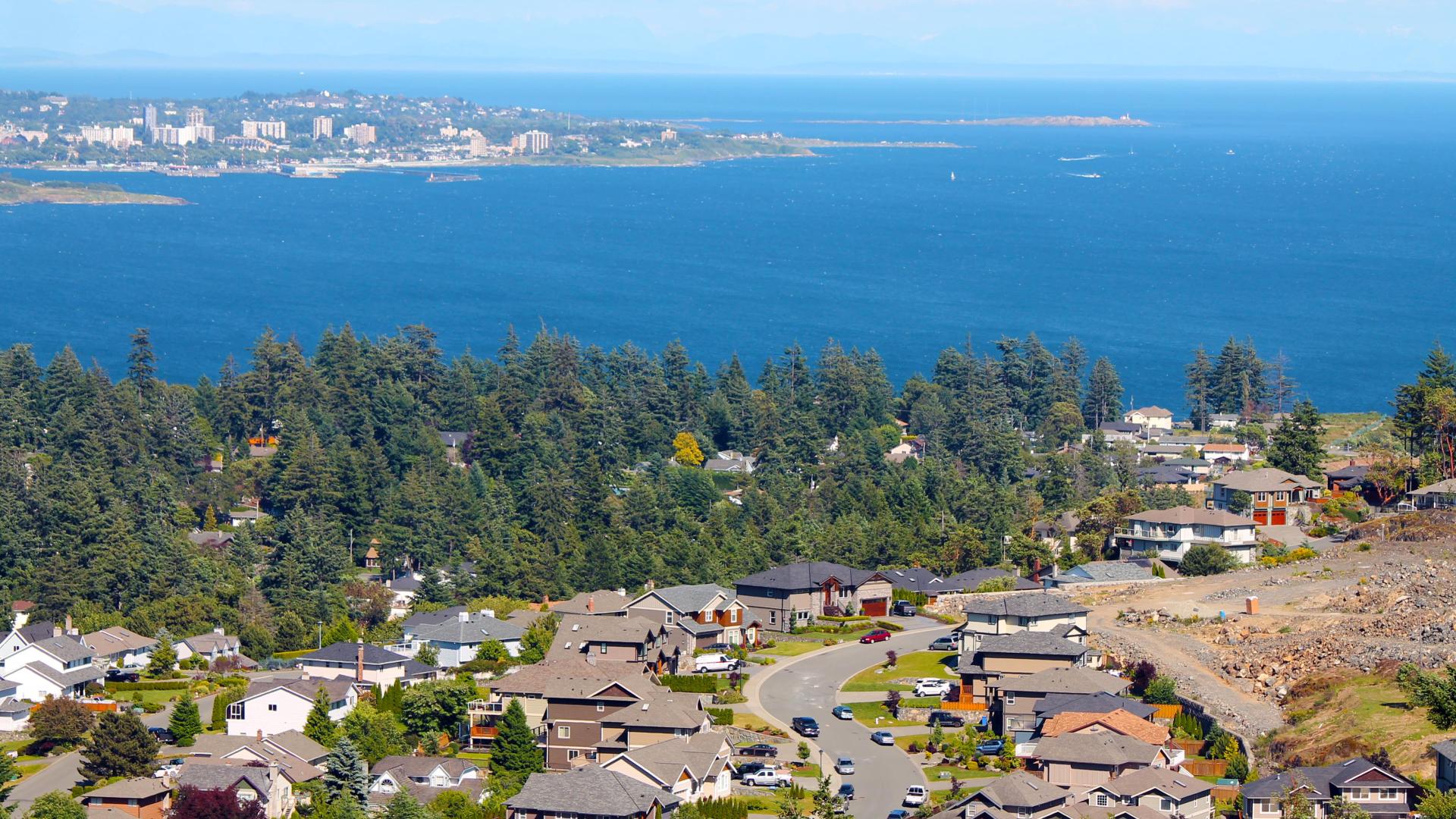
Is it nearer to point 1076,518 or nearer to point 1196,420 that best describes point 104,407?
point 1076,518

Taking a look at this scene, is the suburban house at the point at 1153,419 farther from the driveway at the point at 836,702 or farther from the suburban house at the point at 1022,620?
the suburban house at the point at 1022,620

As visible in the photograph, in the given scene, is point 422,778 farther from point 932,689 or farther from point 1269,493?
point 1269,493

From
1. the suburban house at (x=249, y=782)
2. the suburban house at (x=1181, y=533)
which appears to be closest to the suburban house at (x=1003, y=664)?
the suburban house at (x=249, y=782)

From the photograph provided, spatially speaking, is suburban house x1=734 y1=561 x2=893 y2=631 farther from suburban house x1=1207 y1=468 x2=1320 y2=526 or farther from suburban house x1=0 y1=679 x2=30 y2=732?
suburban house x1=0 y1=679 x2=30 y2=732

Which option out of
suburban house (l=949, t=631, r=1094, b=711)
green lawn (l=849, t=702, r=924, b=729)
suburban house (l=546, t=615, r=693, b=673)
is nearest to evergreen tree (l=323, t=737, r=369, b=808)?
suburban house (l=546, t=615, r=693, b=673)

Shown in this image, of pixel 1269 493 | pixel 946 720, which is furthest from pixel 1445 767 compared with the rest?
pixel 1269 493

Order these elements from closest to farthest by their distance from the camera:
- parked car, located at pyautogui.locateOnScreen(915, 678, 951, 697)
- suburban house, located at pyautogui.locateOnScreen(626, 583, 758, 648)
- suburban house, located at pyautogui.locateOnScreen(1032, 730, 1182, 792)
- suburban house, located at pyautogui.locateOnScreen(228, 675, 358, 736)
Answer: suburban house, located at pyautogui.locateOnScreen(1032, 730, 1182, 792), suburban house, located at pyautogui.locateOnScreen(228, 675, 358, 736), parked car, located at pyautogui.locateOnScreen(915, 678, 951, 697), suburban house, located at pyautogui.locateOnScreen(626, 583, 758, 648)
